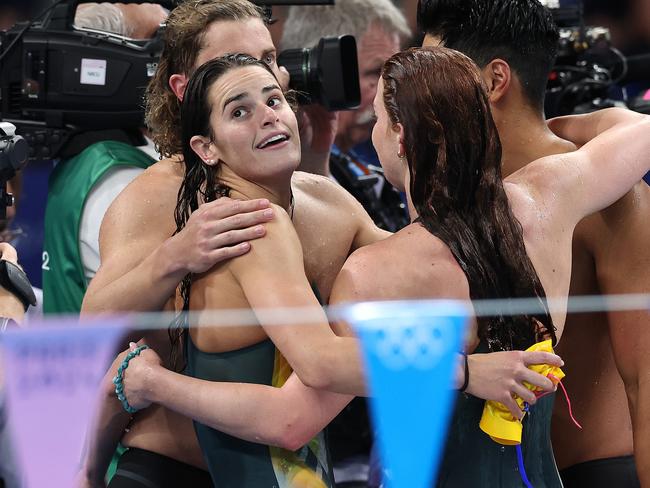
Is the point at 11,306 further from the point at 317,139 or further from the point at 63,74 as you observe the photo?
the point at 317,139

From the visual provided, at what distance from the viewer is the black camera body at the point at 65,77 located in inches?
101

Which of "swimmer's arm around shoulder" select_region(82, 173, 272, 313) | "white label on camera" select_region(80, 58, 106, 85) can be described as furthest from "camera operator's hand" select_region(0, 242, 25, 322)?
"white label on camera" select_region(80, 58, 106, 85)

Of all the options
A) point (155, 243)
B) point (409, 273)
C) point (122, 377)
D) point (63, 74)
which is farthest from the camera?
point (63, 74)

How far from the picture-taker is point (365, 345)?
1.68 meters

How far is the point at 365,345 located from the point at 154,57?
1.19m

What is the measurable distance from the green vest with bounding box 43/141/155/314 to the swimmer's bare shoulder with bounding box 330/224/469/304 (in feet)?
3.71

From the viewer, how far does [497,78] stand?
2100 mm

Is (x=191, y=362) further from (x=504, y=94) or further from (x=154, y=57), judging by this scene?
(x=154, y=57)

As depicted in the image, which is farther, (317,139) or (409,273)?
(317,139)

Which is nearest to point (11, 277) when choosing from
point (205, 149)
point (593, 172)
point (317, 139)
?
point (205, 149)

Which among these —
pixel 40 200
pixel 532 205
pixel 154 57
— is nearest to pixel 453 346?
pixel 532 205

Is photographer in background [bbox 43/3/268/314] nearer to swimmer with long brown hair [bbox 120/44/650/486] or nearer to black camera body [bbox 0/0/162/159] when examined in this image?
black camera body [bbox 0/0/162/159]

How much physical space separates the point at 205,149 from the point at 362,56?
1.63 meters

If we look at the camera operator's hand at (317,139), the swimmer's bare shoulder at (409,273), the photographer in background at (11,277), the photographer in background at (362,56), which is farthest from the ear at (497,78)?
the photographer in background at (362,56)
